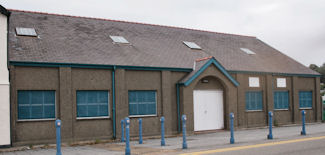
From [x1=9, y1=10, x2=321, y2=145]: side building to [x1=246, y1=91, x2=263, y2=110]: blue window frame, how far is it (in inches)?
2.5

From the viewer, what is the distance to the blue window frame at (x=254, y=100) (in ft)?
71.1

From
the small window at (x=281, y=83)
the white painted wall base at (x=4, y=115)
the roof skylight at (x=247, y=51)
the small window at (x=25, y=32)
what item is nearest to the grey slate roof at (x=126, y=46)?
the small window at (x=25, y=32)

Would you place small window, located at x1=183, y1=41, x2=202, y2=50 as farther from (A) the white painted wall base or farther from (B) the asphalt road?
(A) the white painted wall base

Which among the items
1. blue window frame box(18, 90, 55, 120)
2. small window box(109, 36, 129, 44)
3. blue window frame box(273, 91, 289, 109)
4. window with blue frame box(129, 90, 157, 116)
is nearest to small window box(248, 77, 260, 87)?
blue window frame box(273, 91, 289, 109)

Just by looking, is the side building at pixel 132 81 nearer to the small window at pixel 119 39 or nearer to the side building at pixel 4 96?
the small window at pixel 119 39

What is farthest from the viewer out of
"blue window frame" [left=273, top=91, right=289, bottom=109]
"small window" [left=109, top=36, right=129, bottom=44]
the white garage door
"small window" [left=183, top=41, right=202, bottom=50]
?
"blue window frame" [left=273, top=91, right=289, bottom=109]

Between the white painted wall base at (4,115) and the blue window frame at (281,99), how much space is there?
16213 millimetres

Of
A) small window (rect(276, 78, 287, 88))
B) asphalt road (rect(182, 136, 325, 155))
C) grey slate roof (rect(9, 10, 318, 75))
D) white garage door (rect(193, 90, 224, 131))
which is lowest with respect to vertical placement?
asphalt road (rect(182, 136, 325, 155))

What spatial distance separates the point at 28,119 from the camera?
14766 mm

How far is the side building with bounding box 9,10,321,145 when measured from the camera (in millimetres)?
15117

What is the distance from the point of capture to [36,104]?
15023mm

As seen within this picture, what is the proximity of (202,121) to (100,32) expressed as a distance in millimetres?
7595

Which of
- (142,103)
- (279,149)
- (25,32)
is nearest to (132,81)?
(142,103)

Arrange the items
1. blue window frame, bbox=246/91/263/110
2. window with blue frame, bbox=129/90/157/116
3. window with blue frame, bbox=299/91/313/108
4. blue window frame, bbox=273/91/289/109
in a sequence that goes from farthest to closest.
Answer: window with blue frame, bbox=299/91/313/108, blue window frame, bbox=273/91/289/109, blue window frame, bbox=246/91/263/110, window with blue frame, bbox=129/90/157/116
